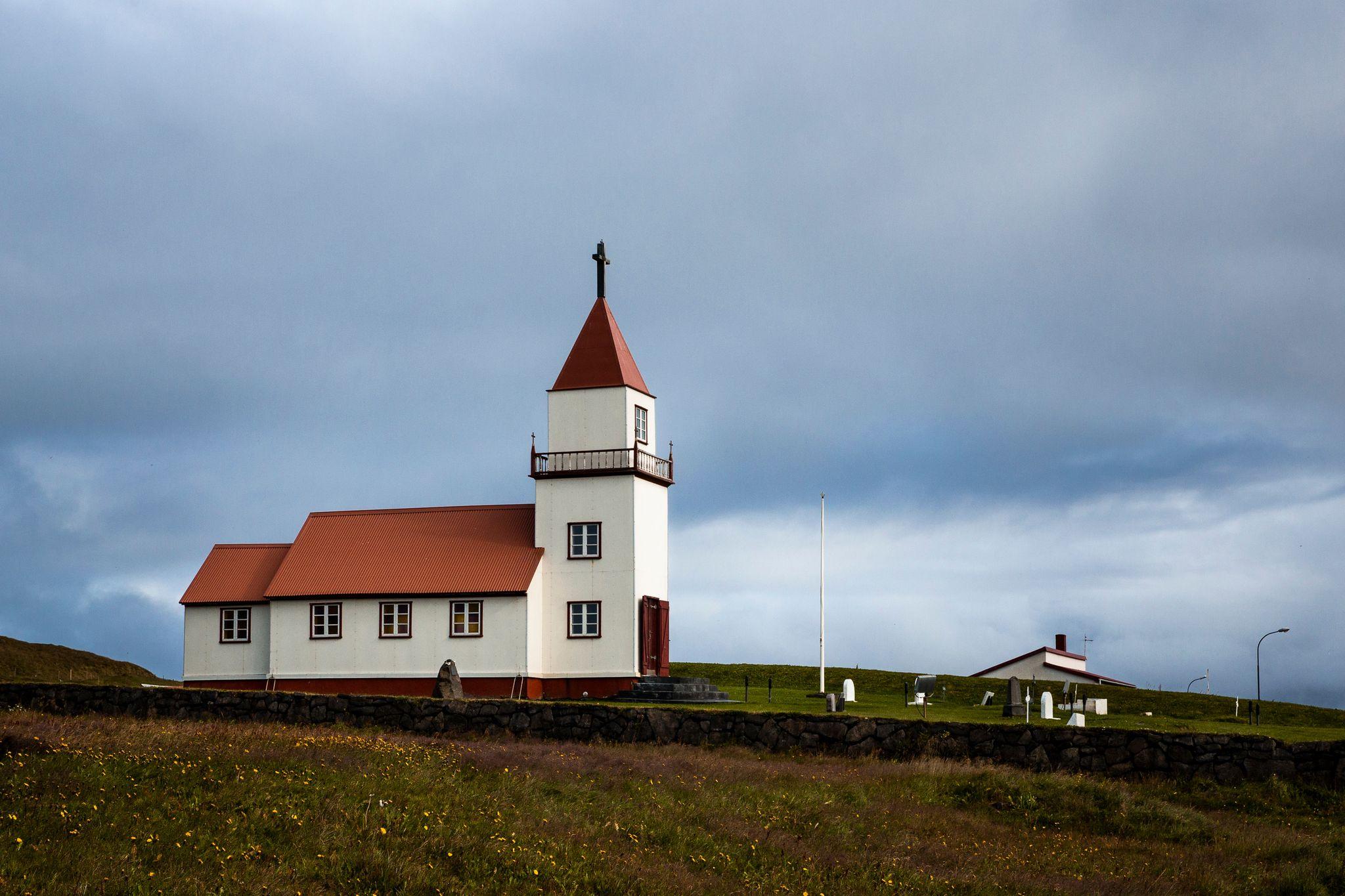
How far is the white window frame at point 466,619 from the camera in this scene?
39.8 metres

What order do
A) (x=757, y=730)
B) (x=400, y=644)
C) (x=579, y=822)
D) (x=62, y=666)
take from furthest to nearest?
(x=62, y=666) < (x=400, y=644) < (x=757, y=730) < (x=579, y=822)

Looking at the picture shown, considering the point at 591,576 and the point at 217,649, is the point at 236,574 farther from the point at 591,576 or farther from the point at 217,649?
the point at 591,576

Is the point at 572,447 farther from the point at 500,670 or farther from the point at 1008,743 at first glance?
the point at 1008,743

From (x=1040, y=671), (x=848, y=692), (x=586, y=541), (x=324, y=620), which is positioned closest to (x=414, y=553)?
(x=324, y=620)

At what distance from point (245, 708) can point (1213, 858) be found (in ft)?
72.0

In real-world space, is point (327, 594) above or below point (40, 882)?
above

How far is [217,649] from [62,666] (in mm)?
11012

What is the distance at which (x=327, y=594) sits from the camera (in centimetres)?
4084

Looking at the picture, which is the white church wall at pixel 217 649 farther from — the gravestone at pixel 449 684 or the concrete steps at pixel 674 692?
the concrete steps at pixel 674 692

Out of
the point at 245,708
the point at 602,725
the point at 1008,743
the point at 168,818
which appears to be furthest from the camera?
the point at 245,708

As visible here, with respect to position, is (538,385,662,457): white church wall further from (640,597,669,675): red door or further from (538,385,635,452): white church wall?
(640,597,669,675): red door

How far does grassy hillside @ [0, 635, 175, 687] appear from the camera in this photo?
47625mm

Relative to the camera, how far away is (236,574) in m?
43.7

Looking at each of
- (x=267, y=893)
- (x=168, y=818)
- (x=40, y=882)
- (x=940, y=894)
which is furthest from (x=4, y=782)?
(x=940, y=894)
